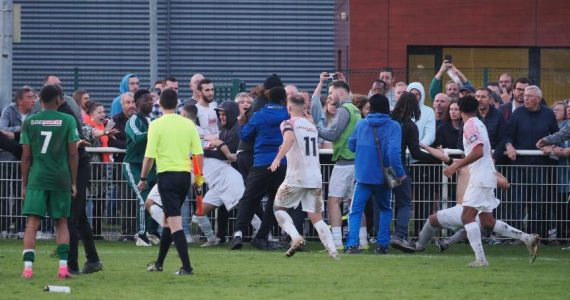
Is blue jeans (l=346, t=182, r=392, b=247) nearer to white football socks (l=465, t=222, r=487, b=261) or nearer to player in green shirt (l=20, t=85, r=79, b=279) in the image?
white football socks (l=465, t=222, r=487, b=261)

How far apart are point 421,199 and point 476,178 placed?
A: 349 cm

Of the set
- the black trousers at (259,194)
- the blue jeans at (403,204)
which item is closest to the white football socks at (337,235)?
the blue jeans at (403,204)

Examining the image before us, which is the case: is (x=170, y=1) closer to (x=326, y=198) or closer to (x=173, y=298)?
(x=326, y=198)

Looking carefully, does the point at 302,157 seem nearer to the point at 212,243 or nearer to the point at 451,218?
the point at 451,218

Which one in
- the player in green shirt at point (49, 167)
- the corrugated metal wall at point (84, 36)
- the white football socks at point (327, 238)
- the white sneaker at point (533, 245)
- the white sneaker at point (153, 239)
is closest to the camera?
the player in green shirt at point (49, 167)

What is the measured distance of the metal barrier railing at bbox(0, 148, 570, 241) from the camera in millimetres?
18188

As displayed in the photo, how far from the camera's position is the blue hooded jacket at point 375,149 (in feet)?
53.9

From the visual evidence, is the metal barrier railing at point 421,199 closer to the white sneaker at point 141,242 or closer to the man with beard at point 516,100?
the white sneaker at point 141,242

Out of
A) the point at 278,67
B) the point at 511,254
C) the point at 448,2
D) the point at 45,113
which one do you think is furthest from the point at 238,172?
the point at 278,67

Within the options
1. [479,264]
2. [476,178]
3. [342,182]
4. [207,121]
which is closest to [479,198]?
[476,178]

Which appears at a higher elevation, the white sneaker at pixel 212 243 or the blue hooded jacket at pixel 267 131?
the blue hooded jacket at pixel 267 131

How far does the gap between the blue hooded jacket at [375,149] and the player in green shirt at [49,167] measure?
4566 millimetres

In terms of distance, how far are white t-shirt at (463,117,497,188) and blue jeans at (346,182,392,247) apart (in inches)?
76.0

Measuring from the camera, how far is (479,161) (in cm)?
1480
